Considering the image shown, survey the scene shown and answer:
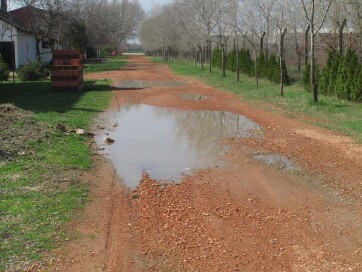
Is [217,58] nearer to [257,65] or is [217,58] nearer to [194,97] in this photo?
[257,65]

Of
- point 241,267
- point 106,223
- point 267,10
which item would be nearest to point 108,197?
point 106,223

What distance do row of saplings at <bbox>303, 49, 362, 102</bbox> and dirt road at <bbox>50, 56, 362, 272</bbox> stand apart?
781 centimetres

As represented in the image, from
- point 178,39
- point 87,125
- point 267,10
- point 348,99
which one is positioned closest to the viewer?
point 87,125

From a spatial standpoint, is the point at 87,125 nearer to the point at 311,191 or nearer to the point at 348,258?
the point at 311,191

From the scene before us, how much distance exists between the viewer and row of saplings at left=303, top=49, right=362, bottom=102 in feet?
55.4

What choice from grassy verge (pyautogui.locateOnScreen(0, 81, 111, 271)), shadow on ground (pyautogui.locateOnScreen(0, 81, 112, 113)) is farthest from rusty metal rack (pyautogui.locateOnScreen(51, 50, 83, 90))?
grassy verge (pyautogui.locateOnScreen(0, 81, 111, 271))

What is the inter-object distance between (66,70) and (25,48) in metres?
16.3

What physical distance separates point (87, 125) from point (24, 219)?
7112 millimetres

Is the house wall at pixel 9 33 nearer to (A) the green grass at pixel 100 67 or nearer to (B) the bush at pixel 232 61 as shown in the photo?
(A) the green grass at pixel 100 67

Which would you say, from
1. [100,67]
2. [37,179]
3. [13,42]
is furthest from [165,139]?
[100,67]

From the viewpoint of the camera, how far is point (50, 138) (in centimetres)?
1027

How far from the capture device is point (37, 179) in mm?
7293

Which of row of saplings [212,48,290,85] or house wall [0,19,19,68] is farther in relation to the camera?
house wall [0,19,19,68]

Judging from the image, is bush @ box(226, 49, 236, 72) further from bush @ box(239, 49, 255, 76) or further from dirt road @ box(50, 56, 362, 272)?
dirt road @ box(50, 56, 362, 272)
